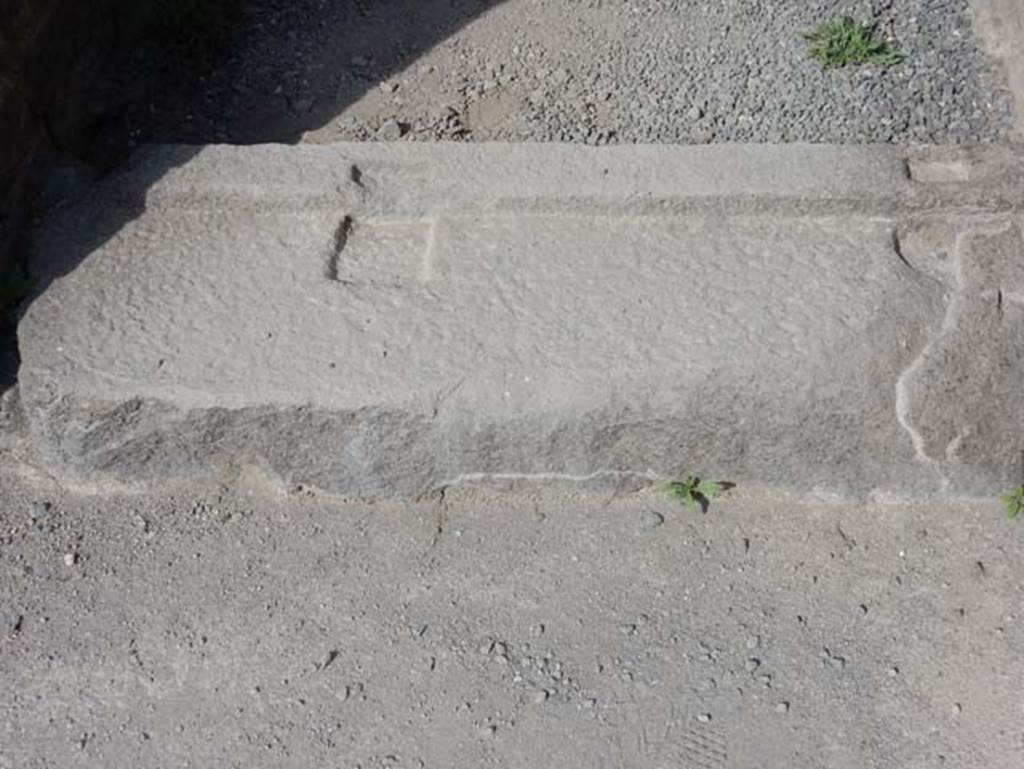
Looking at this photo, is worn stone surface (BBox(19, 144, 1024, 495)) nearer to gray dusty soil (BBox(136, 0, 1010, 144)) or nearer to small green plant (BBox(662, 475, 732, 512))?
small green plant (BBox(662, 475, 732, 512))

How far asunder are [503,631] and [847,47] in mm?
2234

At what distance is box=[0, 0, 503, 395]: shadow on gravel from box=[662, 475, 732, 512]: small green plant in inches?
67.5

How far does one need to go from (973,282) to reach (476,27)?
6.39 ft

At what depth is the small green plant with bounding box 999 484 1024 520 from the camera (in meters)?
2.78

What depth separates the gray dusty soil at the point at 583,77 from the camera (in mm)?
3586

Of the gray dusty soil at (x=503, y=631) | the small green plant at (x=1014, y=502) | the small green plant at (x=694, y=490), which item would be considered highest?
the small green plant at (x=1014, y=502)

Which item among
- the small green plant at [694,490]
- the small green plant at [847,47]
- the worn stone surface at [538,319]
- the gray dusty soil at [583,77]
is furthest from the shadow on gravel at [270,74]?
the small green plant at [694,490]

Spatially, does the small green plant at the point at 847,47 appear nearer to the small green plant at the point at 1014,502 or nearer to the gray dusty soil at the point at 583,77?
the gray dusty soil at the point at 583,77

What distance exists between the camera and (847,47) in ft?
12.2

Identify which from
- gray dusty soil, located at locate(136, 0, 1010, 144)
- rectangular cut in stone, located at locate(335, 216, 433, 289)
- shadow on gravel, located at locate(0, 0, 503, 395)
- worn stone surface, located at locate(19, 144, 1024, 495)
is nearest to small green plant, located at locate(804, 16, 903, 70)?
gray dusty soil, located at locate(136, 0, 1010, 144)

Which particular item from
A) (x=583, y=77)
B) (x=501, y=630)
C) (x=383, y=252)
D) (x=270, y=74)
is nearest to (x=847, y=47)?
(x=583, y=77)

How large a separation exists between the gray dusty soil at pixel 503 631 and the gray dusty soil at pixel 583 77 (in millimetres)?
1308

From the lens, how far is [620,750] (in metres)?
2.50

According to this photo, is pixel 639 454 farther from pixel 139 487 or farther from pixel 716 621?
pixel 139 487
